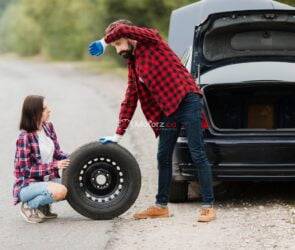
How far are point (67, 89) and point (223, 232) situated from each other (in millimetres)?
18773

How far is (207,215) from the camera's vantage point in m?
7.27

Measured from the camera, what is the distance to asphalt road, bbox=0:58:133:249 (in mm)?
6855

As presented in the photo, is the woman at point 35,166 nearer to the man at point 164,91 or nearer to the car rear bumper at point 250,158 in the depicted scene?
the man at point 164,91

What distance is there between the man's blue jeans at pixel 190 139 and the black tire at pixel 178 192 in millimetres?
558

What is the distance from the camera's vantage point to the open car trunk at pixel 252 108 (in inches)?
330

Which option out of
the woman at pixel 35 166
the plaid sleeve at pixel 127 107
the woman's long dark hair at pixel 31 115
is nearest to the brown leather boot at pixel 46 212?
the woman at pixel 35 166

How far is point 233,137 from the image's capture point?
301 inches

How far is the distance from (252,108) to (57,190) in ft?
7.12

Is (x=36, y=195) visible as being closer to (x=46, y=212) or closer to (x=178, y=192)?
(x=46, y=212)

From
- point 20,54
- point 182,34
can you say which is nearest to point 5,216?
point 182,34

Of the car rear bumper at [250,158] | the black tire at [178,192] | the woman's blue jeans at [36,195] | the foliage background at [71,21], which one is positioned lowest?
the black tire at [178,192]

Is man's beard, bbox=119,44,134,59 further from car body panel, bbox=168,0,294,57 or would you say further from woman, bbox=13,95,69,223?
car body panel, bbox=168,0,294,57

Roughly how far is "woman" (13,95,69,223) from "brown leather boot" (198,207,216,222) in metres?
1.16

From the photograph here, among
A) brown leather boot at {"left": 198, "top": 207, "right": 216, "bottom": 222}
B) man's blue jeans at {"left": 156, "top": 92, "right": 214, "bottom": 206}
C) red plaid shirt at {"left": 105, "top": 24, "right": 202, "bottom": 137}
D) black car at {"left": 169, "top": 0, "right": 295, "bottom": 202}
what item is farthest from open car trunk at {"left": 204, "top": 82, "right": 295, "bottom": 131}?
brown leather boot at {"left": 198, "top": 207, "right": 216, "bottom": 222}
